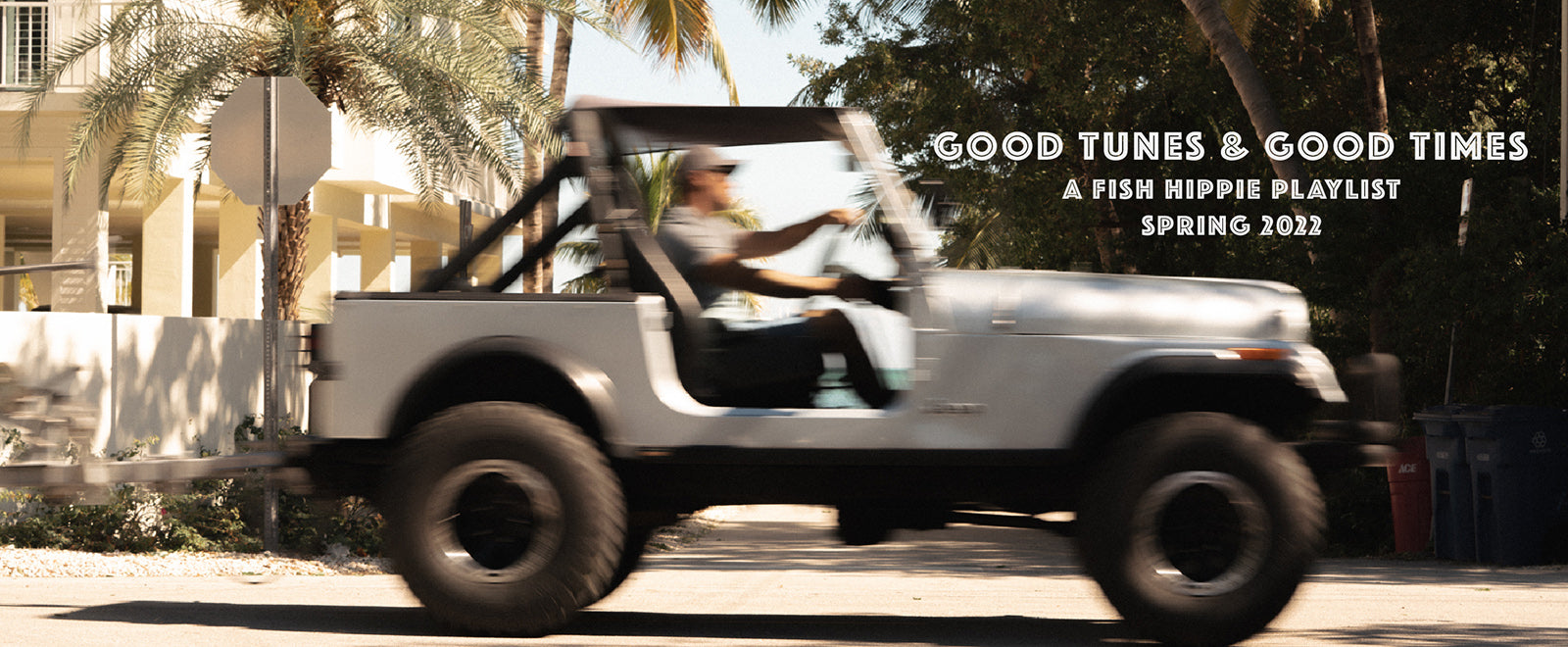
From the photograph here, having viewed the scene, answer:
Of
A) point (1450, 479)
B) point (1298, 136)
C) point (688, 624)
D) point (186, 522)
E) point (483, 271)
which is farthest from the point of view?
point (1298, 136)

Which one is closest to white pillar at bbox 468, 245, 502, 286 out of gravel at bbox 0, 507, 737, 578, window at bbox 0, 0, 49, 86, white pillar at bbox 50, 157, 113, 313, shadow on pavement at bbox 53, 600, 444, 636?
shadow on pavement at bbox 53, 600, 444, 636

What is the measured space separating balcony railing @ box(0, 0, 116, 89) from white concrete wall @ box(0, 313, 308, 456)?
595 centimetres

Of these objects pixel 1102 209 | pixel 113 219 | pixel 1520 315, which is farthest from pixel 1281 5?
pixel 113 219

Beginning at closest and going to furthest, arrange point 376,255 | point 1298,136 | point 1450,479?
point 1450,479 < point 1298,136 < point 376,255

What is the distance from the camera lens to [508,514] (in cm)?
573

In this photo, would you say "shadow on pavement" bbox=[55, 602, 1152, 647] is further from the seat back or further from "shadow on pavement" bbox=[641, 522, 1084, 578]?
"shadow on pavement" bbox=[641, 522, 1084, 578]

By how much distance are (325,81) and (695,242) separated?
10.4m

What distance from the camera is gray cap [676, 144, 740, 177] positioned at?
606 cm

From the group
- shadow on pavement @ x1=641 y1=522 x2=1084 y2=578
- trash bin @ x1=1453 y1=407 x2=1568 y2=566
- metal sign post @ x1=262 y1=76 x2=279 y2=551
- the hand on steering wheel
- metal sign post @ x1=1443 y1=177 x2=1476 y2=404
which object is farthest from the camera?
metal sign post @ x1=1443 y1=177 x2=1476 y2=404

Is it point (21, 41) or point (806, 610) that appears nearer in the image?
point (806, 610)

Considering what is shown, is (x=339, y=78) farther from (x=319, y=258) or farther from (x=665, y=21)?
(x=319, y=258)

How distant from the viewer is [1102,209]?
21156 millimetres

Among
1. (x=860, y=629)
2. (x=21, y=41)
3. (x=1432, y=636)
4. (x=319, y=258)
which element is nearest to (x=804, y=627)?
(x=860, y=629)

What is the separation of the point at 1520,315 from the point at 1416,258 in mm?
1082
